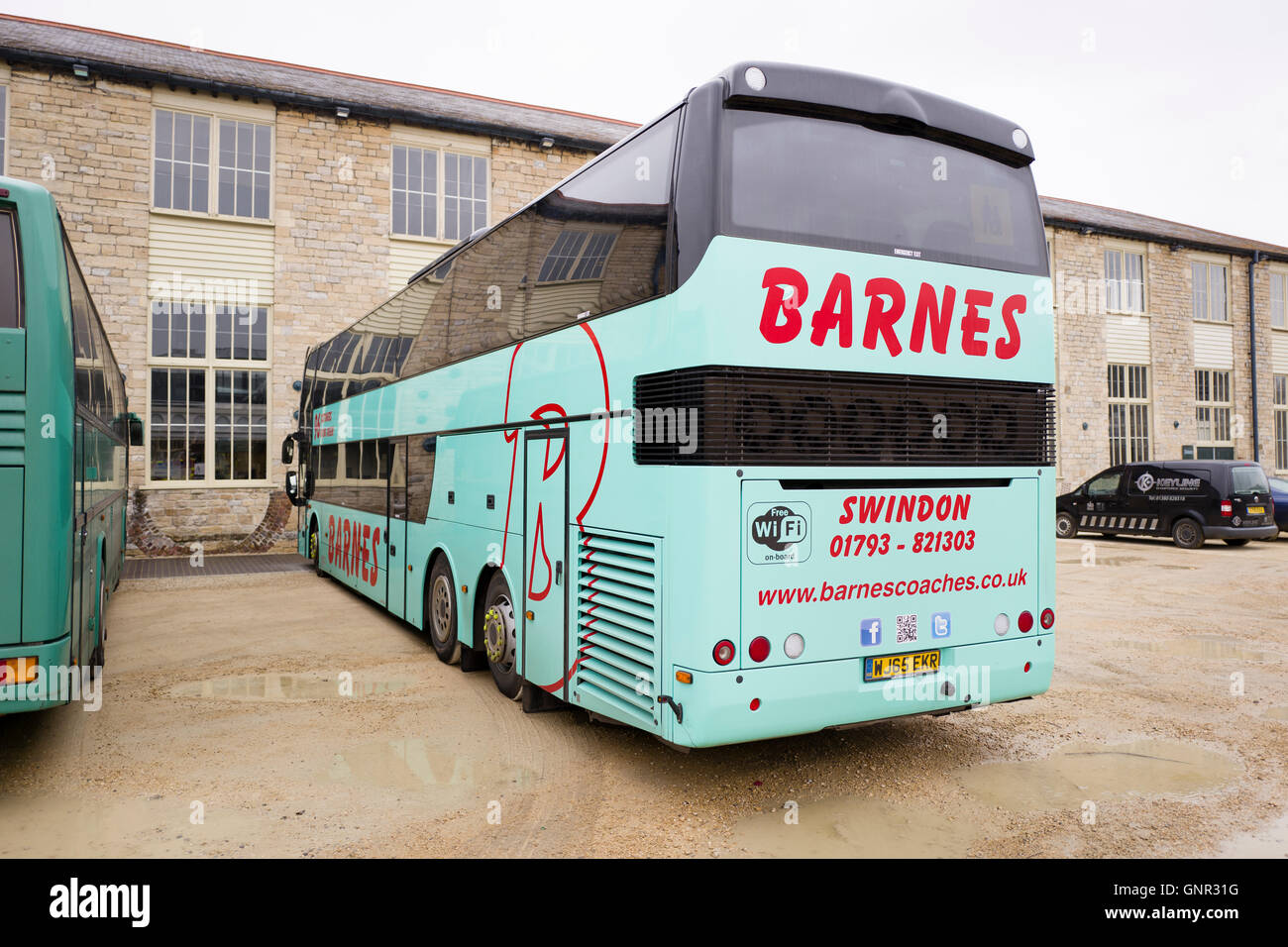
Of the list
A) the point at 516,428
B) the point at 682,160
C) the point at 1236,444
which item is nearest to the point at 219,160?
the point at 516,428

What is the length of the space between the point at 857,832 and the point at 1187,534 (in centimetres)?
1677

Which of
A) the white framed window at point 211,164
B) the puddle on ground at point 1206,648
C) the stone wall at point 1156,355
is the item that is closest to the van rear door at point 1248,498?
the stone wall at point 1156,355

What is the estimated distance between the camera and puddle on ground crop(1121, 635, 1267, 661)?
25.7 feet

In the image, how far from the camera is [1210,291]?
28.6 m

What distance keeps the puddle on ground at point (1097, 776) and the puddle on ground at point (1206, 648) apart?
3.08 meters

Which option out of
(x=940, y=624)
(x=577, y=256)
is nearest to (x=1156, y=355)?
(x=940, y=624)

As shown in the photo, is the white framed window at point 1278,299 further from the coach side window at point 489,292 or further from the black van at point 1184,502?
the coach side window at point 489,292

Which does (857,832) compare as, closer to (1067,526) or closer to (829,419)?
(829,419)

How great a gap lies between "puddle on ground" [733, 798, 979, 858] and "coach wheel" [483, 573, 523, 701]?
2.44 m

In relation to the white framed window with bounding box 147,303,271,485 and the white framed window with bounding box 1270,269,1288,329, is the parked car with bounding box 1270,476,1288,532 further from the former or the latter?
the white framed window with bounding box 147,303,271,485

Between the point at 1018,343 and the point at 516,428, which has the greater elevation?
the point at 1018,343

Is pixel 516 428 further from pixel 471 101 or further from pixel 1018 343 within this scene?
pixel 471 101
